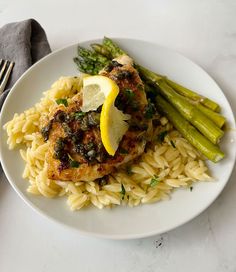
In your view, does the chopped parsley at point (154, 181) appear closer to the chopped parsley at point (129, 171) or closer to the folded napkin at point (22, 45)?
the chopped parsley at point (129, 171)

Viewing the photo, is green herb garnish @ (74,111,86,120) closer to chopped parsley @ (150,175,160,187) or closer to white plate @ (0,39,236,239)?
white plate @ (0,39,236,239)

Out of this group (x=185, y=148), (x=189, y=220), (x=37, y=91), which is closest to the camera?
(x=189, y=220)

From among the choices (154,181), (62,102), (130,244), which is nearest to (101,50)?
(62,102)

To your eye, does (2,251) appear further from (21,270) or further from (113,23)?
(113,23)

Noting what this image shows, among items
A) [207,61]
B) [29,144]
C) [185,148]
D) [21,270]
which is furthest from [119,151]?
[207,61]

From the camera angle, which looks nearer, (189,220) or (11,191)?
(189,220)

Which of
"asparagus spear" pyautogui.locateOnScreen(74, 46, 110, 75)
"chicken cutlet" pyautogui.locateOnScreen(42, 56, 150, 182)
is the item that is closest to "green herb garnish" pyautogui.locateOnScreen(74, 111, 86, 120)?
"chicken cutlet" pyautogui.locateOnScreen(42, 56, 150, 182)

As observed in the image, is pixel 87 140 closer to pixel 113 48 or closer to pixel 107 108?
pixel 107 108
